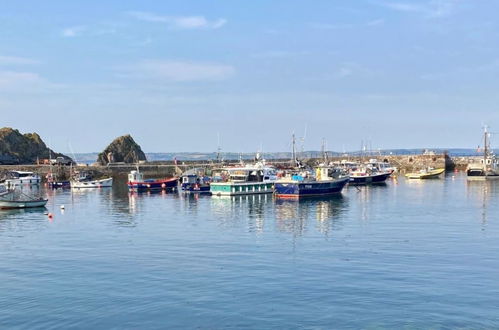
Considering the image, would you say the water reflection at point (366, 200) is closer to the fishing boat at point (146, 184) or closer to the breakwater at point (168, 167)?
the fishing boat at point (146, 184)

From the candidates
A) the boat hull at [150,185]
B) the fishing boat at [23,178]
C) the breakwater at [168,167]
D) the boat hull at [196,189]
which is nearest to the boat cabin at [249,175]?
the boat hull at [196,189]

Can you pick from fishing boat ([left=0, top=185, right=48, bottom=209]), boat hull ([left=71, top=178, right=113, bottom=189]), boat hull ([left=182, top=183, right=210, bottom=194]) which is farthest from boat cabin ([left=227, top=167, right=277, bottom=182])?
fishing boat ([left=0, top=185, right=48, bottom=209])

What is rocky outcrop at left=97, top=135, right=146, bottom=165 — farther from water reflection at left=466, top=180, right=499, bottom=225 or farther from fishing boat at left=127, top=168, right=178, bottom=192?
water reflection at left=466, top=180, right=499, bottom=225

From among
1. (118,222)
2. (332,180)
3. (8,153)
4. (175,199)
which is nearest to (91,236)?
(118,222)

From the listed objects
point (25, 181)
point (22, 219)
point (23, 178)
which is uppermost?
point (23, 178)

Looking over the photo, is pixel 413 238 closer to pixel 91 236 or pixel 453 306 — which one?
pixel 453 306

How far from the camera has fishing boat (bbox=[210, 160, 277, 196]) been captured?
302ft

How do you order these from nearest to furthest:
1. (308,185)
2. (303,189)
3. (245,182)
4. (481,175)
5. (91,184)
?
1. (303,189)
2. (308,185)
3. (245,182)
4. (91,184)
5. (481,175)

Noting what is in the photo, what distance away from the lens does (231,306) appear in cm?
2659

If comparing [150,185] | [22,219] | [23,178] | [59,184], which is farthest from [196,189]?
[23,178]

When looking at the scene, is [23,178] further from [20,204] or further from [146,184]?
[20,204]

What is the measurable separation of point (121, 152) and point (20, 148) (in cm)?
3093

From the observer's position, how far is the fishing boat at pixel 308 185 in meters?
85.4

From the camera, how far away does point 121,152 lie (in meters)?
178
